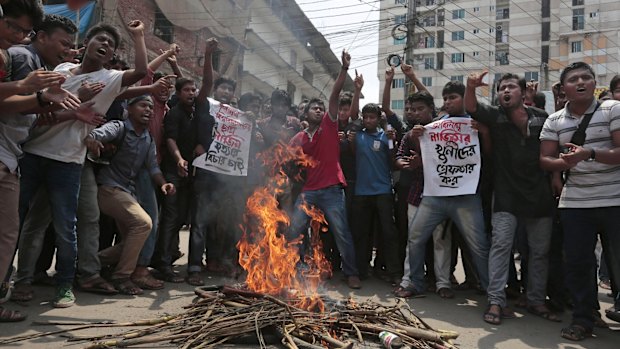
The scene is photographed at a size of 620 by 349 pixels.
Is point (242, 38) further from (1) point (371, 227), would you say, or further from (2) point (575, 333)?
(2) point (575, 333)

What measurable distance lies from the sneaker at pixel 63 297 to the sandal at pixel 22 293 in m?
0.26

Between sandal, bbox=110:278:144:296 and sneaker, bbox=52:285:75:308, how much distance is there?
0.53 m

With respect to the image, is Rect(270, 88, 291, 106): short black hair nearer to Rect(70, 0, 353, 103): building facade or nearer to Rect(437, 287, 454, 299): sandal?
Rect(437, 287, 454, 299): sandal

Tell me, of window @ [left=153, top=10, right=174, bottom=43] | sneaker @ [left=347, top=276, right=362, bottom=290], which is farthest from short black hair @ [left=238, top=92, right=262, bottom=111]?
window @ [left=153, top=10, right=174, bottom=43]

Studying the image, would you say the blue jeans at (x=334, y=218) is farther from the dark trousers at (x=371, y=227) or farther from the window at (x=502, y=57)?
the window at (x=502, y=57)

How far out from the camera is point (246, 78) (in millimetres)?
22281

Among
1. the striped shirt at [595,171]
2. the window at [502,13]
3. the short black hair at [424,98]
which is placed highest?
the window at [502,13]

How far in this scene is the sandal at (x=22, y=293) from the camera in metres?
3.99

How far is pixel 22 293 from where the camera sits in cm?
404

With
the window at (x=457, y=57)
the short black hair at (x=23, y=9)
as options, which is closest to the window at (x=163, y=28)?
the short black hair at (x=23, y=9)

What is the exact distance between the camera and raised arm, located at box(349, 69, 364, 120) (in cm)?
533

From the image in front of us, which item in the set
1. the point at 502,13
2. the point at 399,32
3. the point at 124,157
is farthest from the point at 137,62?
the point at 502,13

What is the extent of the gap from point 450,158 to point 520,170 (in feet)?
2.48

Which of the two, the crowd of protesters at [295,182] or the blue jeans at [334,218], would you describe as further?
the blue jeans at [334,218]
